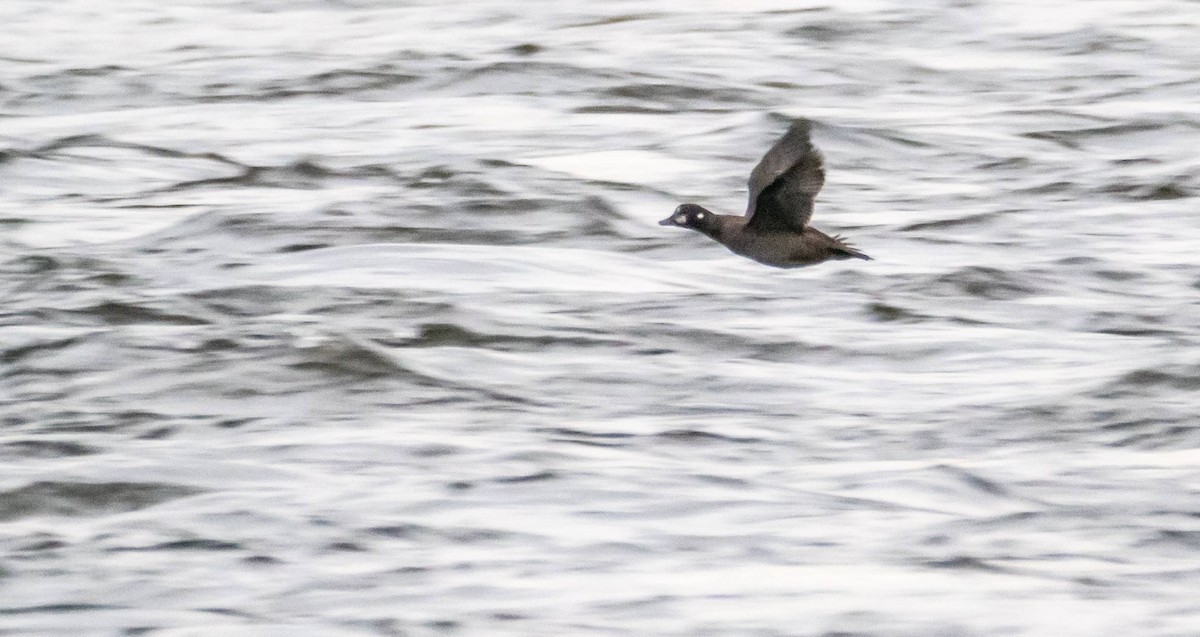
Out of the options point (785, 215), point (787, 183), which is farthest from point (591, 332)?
point (787, 183)

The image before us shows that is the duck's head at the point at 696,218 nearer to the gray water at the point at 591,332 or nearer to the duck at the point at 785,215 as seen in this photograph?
the duck at the point at 785,215

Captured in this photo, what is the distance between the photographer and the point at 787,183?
33.3ft

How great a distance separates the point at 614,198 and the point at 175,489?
6.64 metres

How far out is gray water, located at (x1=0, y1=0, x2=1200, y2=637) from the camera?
369 inches

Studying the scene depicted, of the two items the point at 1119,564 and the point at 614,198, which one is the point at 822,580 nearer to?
the point at 1119,564

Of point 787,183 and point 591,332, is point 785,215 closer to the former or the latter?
point 787,183

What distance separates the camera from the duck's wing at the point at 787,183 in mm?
9922

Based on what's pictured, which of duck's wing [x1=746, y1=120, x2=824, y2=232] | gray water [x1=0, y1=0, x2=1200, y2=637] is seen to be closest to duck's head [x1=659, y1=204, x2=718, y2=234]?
duck's wing [x1=746, y1=120, x2=824, y2=232]

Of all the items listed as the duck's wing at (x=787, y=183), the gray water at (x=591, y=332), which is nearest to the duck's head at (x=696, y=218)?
the duck's wing at (x=787, y=183)

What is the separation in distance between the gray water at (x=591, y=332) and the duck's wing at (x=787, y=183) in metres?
1.09

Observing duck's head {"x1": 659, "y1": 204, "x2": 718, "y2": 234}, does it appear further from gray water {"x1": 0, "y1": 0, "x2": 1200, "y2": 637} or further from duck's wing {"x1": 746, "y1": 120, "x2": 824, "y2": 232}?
gray water {"x1": 0, "y1": 0, "x2": 1200, "y2": 637}

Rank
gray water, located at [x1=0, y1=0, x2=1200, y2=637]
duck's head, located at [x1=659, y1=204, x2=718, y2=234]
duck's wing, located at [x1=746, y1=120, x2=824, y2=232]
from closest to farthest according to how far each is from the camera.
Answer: gray water, located at [x1=0, y1=0, x2=1200, y2=637]
duck's wing, located at [x1=746, y1=120, x2=824, y2=232]
duck's head, located at [x1=659, y1=204, x2=718, y2=234]

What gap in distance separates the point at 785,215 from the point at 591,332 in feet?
9.97

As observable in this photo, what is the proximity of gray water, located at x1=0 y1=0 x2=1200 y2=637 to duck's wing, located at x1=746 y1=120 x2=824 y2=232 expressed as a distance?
109cm
